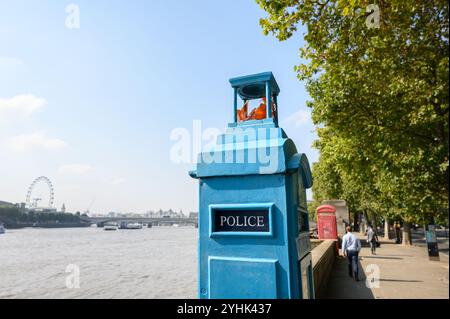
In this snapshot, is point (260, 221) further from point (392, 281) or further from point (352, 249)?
point (392, 281)

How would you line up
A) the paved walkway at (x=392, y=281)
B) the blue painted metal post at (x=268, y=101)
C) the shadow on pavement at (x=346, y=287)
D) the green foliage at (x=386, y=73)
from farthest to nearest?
the paved walkway at (x=392, y=281) < the shadow on pavement at (x=346, y=287) < the green foliage at (x=386, y=73) < the blue painted metal post at (x=268, y=101)

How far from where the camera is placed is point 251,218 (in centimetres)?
303

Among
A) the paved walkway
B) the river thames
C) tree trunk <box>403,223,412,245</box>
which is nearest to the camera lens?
the paved walkway

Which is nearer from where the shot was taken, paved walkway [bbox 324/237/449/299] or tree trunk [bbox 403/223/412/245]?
paved walkway [bbox 324/237/449/299]

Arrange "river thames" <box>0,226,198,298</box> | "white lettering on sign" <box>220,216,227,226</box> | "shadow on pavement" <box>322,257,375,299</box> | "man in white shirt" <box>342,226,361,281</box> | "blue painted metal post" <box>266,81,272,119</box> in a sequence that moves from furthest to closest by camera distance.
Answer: "river thames" <box>0,226,198,298</box> < "man in white shirt" <box>342,226,361,281</box> < "shadow on pavement" <box>322,257,375,299</box> < "blue painted metal post" <box>266,81,272,119</box> < "white lettering on sign" <box>220,216,227,226</box>

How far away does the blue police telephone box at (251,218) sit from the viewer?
286 centimetres

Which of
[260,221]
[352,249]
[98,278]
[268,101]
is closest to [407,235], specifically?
[352,249]

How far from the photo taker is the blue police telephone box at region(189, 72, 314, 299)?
9.39 ft

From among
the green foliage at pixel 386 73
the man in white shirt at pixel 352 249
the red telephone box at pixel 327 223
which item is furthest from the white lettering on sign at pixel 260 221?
the red telephone box at pixel 327 223

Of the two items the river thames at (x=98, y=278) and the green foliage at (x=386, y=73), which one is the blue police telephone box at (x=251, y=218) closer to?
the green foliage at (x=386, y=73)

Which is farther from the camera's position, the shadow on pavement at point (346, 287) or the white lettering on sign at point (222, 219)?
the shadow on pavement at point (346, 287)

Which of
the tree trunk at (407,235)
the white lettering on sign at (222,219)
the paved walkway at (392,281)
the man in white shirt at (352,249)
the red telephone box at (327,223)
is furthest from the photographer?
the tree trunk at (407,235)

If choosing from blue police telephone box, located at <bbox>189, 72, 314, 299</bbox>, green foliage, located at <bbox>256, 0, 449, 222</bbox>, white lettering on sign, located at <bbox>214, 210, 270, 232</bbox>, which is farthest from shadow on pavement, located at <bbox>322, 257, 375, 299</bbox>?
white lettering on sign, located at <bbox>214, 210, 270, 232</bbox>

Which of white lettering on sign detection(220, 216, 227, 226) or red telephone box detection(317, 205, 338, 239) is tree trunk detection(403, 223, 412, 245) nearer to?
red telephone box detection(317, 205, 338, 239)
